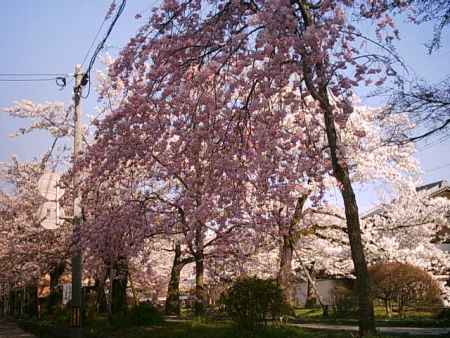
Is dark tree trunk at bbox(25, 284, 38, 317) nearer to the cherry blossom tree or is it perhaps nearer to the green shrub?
the green shrub

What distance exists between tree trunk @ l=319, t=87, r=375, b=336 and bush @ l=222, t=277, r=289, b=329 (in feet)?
7.21

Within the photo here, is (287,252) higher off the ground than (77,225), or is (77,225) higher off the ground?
(77,225)

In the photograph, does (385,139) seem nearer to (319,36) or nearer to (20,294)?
(319,36)

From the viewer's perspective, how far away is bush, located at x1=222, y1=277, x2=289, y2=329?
1069 centimetres

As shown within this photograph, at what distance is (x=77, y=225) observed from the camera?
13.6 metres

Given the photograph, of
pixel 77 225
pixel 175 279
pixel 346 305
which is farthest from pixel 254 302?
pixel 346 305

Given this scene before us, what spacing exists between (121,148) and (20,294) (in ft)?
135

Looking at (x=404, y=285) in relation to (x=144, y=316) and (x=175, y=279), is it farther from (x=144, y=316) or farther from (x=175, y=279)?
(x=144, y=316)

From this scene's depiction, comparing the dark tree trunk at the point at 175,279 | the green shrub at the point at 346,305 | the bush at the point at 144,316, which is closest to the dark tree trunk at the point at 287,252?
the dark tree trunk at the point at 175,279

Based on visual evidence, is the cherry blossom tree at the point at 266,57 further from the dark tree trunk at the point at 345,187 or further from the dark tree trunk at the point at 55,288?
the dark tree trunk at the point at 55,288

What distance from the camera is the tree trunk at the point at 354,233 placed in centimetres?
885

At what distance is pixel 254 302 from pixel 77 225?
5.61 meters

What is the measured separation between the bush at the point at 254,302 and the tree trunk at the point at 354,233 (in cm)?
220

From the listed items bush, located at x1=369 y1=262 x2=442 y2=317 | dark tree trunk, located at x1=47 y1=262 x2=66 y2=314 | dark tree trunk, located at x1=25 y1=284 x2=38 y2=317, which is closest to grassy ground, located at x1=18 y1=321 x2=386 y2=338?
bush, located at x1=369 y1=262 x2=442 y2=317
